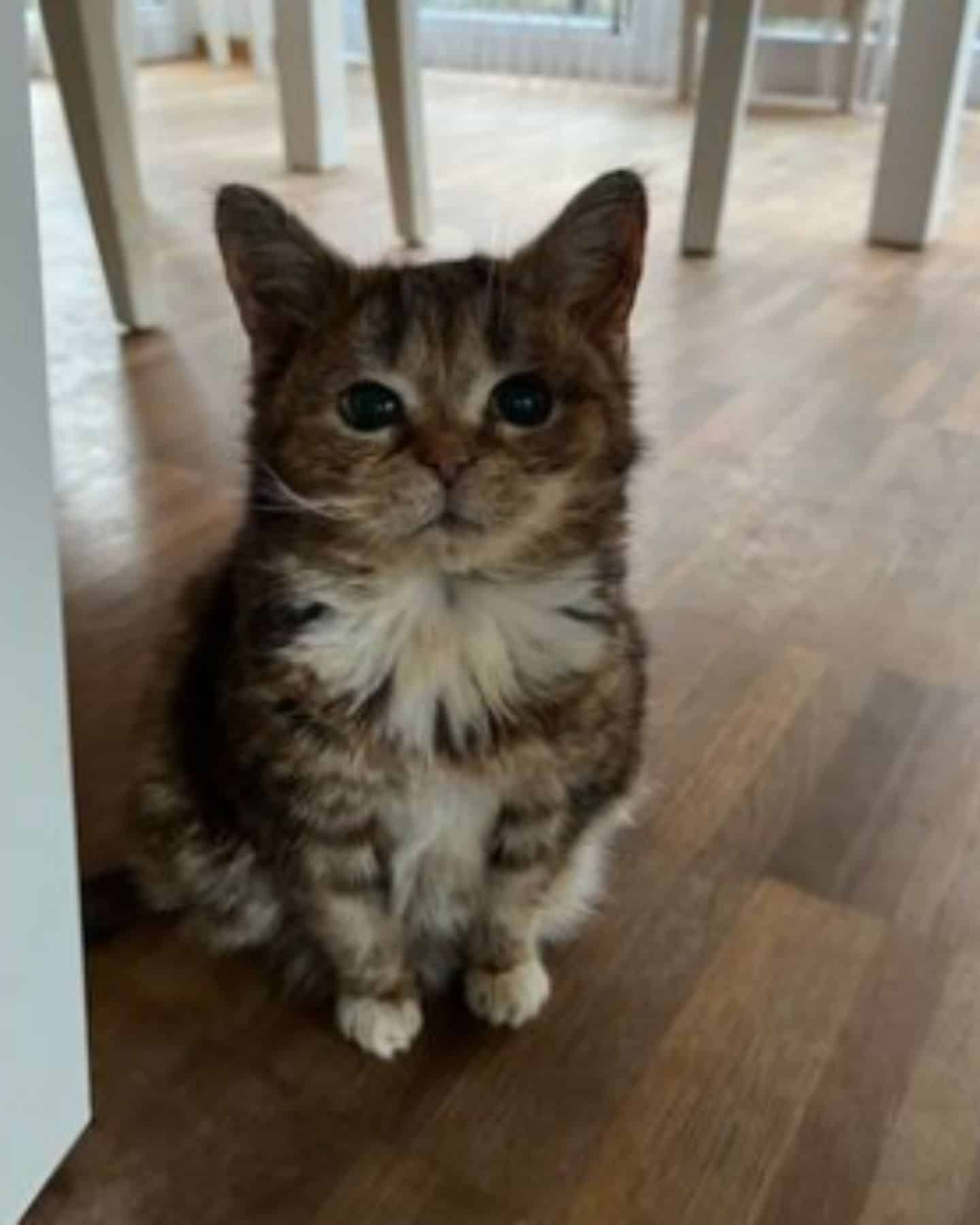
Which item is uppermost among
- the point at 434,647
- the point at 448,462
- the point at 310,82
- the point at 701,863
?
the point at 448,462

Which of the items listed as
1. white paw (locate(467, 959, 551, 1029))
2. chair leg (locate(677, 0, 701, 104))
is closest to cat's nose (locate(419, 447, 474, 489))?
white paw (locate(467, 959, 551, 1029))

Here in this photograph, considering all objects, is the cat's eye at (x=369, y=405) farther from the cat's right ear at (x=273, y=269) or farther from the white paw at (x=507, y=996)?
the white paw at (x=507, y=996)

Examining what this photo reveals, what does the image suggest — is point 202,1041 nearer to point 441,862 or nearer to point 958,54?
point 441,862

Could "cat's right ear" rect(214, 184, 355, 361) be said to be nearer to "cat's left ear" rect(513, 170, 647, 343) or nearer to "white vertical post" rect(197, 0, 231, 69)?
"cat's left ear" rect(513, 170, 647, 343)

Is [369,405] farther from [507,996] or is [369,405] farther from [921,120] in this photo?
[921,120]

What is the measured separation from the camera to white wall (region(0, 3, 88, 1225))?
0.52 meters

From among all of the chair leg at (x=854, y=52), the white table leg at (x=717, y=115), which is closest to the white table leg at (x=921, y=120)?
the white table leg at (x=717, y=115)

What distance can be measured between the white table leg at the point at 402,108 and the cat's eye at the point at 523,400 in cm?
167

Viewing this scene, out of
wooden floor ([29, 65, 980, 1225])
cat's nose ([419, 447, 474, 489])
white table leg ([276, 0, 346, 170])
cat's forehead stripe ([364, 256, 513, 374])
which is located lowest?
wooden floor ([29, 65, 980, 1225])

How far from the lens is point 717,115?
2.47 meters

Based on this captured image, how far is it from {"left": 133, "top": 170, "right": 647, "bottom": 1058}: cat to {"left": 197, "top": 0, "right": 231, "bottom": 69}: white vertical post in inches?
171

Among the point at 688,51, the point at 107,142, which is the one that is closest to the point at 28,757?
the point at 107,142

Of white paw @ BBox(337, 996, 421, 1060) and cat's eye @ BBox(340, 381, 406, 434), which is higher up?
cat's eye @ BBox(340, 381, 406, 434)

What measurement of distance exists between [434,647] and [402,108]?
1822 millimetres
